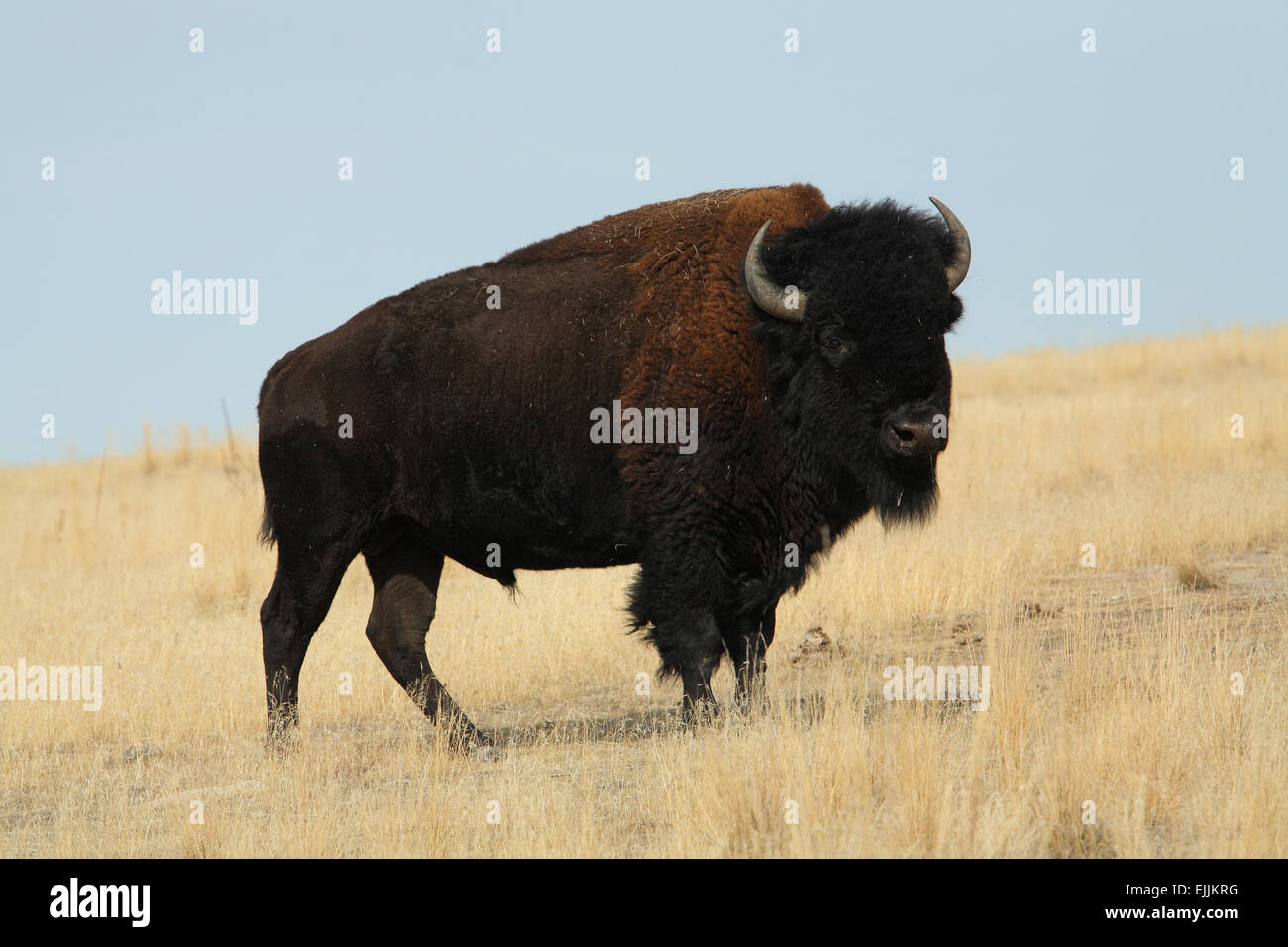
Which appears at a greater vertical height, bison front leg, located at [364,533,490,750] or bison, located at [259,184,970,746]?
bison, located at [259,184,970,746]

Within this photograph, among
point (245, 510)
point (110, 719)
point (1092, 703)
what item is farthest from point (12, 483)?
point (1092, 703)

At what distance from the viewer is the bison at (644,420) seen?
271 inches

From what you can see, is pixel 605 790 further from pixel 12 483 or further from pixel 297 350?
pixel 12 483

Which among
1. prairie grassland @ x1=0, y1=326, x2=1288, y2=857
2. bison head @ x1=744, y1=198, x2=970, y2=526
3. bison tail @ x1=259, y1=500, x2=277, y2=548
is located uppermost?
bison head @ x1=744, y1=198, x2=970, y2=526

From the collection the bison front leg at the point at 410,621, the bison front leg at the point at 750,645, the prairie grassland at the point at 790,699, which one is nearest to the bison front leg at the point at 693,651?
the bison front leg at the point at 750,645

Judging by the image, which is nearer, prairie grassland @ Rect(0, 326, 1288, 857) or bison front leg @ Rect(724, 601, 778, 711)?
prairie grassland @ Rect(0, 326, 1288, 857)

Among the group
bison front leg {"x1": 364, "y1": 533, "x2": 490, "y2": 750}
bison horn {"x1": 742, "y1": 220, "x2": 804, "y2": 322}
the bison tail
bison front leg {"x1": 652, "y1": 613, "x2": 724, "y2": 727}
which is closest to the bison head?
bison horn {"x1": 742, "y1": 220, "x2": 804, "y2": 322}

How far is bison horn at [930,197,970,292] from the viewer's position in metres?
7.07

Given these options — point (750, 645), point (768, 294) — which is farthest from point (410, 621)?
point (768, 294)

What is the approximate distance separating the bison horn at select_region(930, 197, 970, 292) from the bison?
0.5 inches

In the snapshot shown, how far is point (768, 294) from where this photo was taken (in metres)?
6.91

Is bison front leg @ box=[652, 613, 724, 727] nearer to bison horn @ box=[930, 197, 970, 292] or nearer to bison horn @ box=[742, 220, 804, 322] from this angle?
bison horn @ box=[742, 220, 804, 322]

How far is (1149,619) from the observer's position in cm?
894

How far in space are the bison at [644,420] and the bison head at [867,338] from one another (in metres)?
0.01
